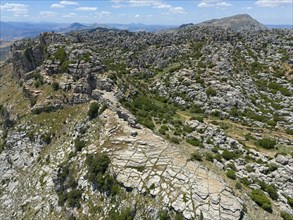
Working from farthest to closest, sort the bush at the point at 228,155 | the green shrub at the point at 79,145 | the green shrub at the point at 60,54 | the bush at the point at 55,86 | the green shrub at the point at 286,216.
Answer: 1. the green shrub at the point at 60,54
2. the bush at the point at 55,86
3. the green shrub at the point at 79,145
4. the bush at the point at 228,155
5. the green shrub at the point at 286,216

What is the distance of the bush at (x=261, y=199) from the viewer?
2815cm

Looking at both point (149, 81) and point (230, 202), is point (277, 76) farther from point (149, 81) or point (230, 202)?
point (230, 202)

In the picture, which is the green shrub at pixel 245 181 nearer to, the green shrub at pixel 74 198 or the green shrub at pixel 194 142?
the green shrub at pixel 194 142

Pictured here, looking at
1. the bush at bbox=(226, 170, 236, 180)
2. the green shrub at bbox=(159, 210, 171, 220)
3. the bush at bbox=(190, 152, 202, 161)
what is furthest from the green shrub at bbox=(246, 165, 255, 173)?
the green shrub at bbox=(159, 210, 171, 220)

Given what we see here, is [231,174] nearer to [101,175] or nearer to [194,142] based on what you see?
[194,142]

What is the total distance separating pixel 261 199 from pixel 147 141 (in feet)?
50.0

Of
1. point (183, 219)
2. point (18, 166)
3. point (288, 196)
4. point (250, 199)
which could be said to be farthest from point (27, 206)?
point (288, 196)

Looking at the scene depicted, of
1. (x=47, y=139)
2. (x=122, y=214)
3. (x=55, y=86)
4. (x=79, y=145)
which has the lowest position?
(x=47, y=139)

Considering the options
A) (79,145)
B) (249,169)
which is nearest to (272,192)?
(249,169)

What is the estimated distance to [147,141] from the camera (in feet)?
118

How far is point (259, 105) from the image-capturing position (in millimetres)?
60656

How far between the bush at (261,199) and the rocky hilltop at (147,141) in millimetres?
109

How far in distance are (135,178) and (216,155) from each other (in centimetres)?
1230

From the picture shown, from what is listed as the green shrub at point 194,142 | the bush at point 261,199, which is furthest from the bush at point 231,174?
the green shrub at point 194,142
